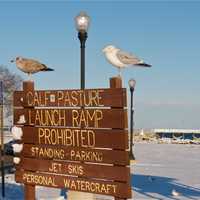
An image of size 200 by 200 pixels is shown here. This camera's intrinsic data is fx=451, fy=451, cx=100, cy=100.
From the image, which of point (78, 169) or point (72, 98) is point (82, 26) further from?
point (78, 169)

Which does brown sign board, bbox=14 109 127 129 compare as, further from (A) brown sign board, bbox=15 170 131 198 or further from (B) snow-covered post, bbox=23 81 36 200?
(A) brown sign board, bbox=15 170 131 198

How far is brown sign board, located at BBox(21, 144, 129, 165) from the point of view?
675 cm

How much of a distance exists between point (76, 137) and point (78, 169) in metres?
0.52

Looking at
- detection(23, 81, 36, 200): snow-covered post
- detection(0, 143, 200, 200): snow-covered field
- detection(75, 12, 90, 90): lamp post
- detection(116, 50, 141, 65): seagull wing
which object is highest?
detection(75, 12, 90, 90): lamp post

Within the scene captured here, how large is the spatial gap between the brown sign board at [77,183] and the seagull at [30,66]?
6.23 feet

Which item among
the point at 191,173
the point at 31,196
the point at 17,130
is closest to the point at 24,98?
the point at 17,130

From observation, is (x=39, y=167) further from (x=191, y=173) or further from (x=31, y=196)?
(x=191, y=173)

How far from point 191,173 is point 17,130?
43.2 feet

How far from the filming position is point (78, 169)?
7297 mm

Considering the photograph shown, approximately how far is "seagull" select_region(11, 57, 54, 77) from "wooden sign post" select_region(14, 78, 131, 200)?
0.45 m

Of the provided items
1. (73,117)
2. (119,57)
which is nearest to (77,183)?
(73,117)

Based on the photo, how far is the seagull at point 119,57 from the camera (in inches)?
289

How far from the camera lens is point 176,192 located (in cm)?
1413

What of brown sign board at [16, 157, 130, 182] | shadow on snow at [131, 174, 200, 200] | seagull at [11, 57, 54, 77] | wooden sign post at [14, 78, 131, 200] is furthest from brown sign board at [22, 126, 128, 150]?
shadow on snow at [131, 174, 200, 200]
